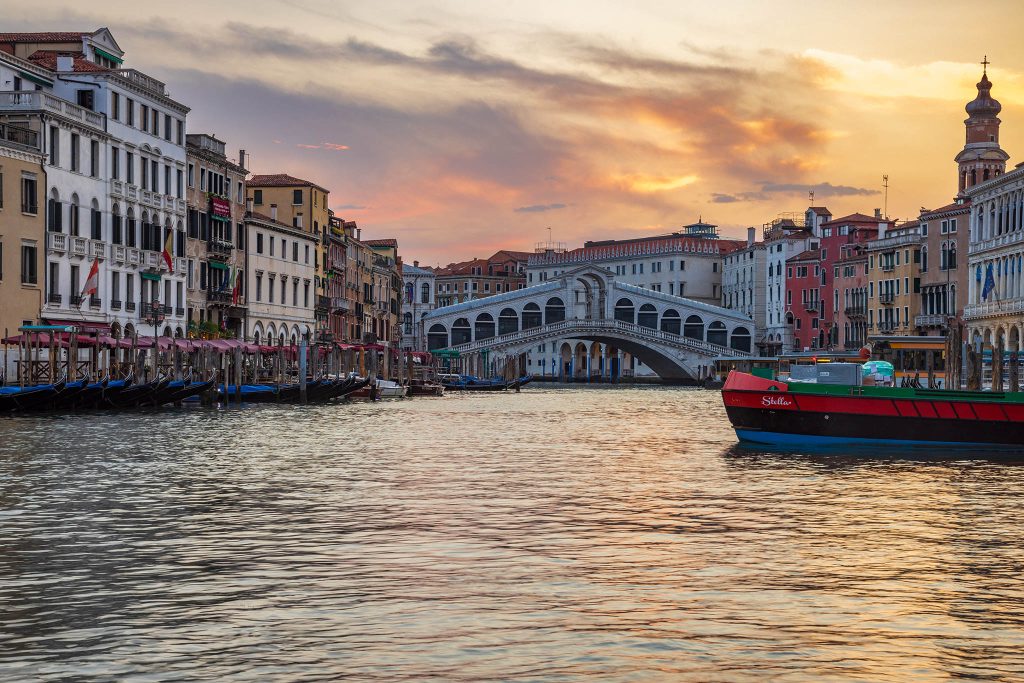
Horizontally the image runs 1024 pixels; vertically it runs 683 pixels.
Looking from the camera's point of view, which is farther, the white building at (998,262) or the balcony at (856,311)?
the balcony at (856,311)

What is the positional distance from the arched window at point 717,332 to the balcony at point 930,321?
105 ft

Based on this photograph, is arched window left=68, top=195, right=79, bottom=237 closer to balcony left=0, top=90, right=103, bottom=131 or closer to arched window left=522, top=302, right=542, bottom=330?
balcony left=0, top=90, right=103, bottom=131

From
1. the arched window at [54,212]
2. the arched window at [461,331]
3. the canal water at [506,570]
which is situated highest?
the arched window at [54,212]

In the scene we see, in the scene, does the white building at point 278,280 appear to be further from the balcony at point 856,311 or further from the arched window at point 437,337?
the arched window at point 437,337

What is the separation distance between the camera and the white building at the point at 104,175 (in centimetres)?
4581

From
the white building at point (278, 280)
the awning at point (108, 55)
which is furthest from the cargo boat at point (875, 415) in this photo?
the white building at point (278, 280)

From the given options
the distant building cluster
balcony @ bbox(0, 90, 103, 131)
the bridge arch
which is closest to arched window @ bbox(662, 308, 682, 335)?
the bridge arch

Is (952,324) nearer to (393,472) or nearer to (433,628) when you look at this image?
(393,472)

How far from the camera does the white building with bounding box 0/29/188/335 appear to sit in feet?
150

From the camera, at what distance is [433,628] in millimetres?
8844

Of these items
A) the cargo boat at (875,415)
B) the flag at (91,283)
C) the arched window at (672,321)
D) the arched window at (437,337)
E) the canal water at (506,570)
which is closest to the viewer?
the canal water at (506,570)

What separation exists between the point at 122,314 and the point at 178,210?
6.63m

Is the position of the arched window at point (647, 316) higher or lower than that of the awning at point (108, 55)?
lower

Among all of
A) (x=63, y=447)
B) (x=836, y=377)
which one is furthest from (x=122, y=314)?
(x=836, y=377)
